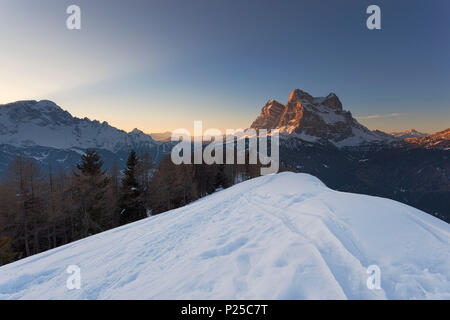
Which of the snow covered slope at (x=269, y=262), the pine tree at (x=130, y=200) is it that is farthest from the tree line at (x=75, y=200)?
the snow covered slope at (x=269, y=262)

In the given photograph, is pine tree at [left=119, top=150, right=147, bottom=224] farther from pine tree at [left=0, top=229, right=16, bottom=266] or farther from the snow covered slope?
the snow covered slope

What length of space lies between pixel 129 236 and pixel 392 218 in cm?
834

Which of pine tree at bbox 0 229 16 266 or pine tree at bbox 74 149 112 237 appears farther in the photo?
pine tree at bbox 74 149 112 237

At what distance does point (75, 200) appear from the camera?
902 inches

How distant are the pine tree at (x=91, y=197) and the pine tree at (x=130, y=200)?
178 centimetres

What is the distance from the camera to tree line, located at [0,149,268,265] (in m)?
18.4

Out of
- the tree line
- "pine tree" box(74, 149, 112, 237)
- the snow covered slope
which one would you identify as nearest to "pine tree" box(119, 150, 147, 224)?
the tree line

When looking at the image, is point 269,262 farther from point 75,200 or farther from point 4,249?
point 75,200

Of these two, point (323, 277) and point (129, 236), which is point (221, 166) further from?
point (323, 277)

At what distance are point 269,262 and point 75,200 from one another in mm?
26695

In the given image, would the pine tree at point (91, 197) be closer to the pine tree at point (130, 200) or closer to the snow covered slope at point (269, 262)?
the pine tree at point (130, 200)

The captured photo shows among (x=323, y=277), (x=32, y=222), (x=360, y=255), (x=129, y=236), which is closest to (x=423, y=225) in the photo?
(x=360, y=255)

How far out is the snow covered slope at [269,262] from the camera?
3137 millimetres

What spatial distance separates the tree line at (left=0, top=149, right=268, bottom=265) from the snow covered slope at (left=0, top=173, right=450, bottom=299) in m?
18.3
